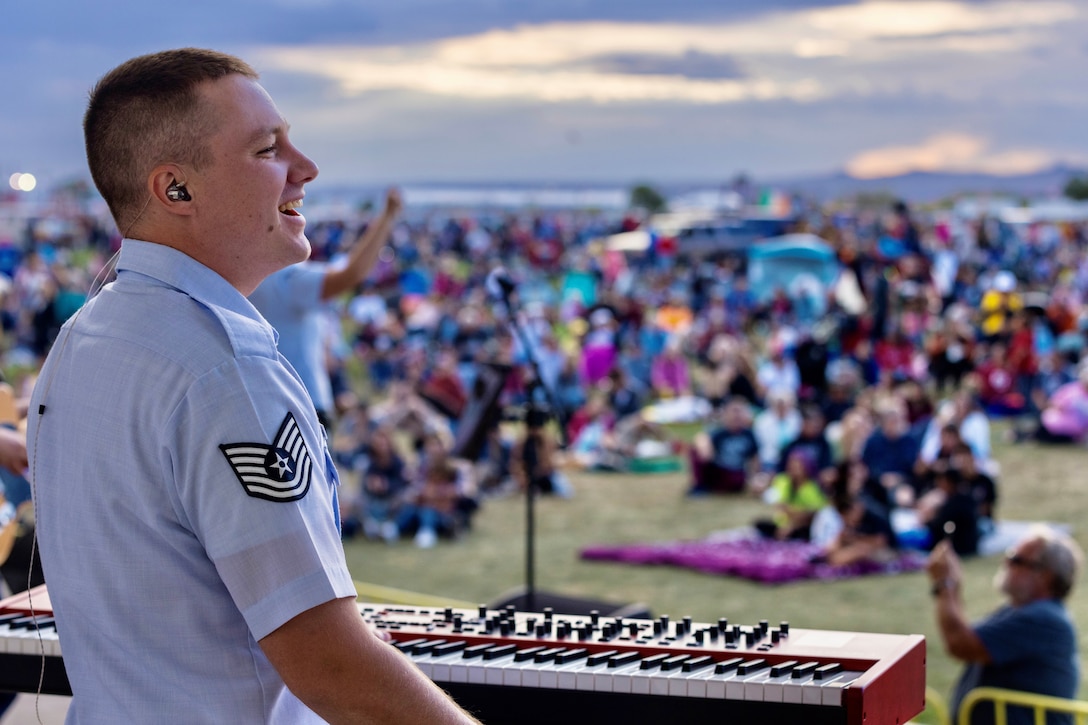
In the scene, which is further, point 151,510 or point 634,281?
point 634,281

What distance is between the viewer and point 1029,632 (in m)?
4.64

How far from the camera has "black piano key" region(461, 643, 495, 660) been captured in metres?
2.31

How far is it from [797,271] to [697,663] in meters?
19.1

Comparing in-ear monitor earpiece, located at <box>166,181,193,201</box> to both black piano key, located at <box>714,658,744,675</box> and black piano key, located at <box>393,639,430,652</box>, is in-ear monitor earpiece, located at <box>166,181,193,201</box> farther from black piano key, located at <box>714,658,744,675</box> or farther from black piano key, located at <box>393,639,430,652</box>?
black piano key, located at <box>714,658,744,675</box>

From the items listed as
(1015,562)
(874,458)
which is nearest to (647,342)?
(874,458)

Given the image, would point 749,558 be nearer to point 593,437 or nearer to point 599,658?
point 593,437

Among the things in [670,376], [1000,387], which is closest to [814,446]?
[1000,387]

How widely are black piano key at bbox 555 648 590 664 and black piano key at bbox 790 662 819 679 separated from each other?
0.38 meters

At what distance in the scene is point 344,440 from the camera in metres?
12.1

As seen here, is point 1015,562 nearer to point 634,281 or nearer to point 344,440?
point 344,440

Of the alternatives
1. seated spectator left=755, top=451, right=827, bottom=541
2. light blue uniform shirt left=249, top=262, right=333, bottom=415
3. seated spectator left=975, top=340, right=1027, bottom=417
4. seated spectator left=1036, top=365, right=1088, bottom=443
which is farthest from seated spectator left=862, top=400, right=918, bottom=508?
light blue uniform shirt left=249, top=262, right=333, bottom=415

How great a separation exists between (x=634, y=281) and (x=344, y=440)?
50.8ft

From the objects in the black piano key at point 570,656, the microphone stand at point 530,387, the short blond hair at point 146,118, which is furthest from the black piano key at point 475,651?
the microphone stand at point 530,387

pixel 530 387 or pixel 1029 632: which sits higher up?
pixel 530 387
